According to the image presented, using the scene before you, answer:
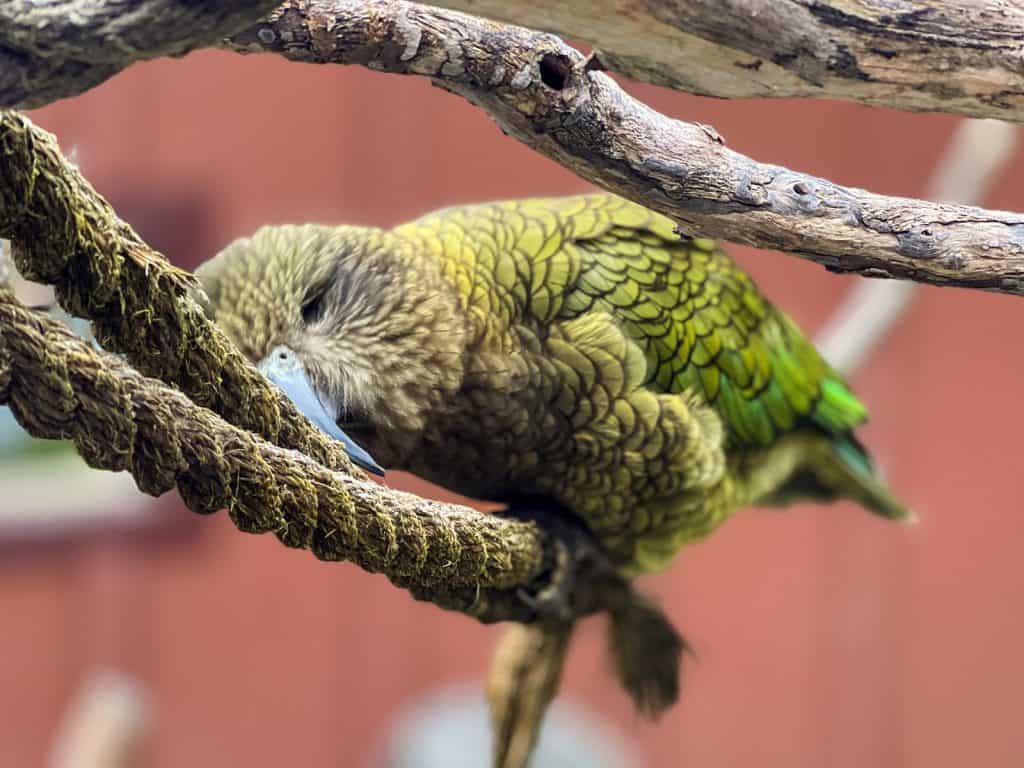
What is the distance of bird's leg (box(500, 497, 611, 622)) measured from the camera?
4.51 ft

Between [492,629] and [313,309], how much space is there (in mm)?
1821

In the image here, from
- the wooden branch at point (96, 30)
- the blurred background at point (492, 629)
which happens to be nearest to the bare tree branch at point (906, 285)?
the blurred background at point (492, 629)

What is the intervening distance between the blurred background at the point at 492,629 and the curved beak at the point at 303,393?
1708 millimetres

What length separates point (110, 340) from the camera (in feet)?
2.74

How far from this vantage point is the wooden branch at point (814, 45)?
740 mm

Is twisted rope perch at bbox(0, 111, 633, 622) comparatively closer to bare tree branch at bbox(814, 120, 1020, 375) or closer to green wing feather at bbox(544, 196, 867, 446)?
green wing feather at bbox(544, 196, 867, 446)

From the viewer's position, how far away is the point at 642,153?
883mm

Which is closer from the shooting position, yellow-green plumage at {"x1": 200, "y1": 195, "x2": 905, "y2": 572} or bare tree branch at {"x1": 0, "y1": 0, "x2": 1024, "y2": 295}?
bare tree branch at {"x1": 0, "y1": 0, "x2": 1024, "y2": 295}

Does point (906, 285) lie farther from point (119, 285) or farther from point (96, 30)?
point (96, 30)

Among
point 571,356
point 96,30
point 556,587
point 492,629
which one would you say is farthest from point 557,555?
point 492,629

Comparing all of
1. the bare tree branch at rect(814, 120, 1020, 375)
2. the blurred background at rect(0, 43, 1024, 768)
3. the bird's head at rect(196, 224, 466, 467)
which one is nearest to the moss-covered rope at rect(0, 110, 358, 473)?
the bird's head at rect(196, 224, 466, 467)

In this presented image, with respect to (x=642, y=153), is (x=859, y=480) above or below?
below

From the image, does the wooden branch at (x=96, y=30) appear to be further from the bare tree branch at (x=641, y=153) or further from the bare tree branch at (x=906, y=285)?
the bare tree branch at (x=906, y=285)

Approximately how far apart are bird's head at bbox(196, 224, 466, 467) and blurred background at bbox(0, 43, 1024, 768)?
5.31ft
